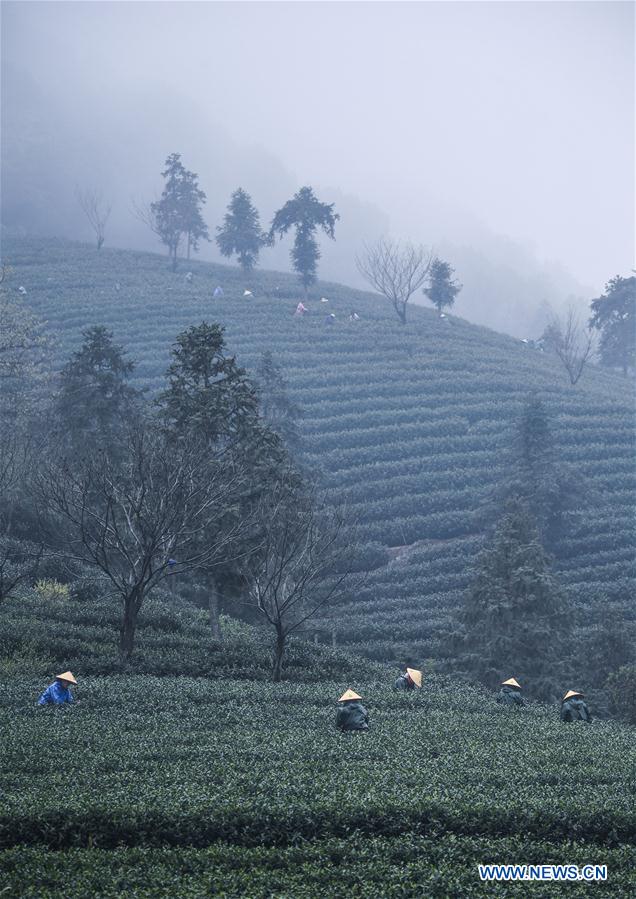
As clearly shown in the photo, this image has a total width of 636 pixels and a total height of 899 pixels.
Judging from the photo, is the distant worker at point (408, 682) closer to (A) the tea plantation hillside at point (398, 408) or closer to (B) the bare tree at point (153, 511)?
(B) the bare tree at point (153, 511)

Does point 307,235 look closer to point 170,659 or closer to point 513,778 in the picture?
point 170,659

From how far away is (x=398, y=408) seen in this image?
65.9m

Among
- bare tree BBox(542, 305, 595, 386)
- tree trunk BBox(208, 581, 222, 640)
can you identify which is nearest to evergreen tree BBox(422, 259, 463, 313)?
bare tree BBox(542, 305, 595, 386)

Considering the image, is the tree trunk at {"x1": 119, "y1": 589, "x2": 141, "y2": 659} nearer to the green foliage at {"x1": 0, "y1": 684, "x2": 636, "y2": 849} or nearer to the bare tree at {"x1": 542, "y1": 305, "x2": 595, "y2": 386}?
the green foliage at {"x1": 0, "y1": 684, "x2": 636, "y2": 849}

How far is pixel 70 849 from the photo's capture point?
12164mm

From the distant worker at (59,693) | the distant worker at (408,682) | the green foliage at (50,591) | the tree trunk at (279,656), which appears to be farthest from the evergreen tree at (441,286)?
the distant worker at (59,693)

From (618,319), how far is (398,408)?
33051 millimetres

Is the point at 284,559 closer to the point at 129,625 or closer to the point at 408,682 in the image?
the point at 129,625

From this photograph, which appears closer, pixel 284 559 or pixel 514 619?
pixel 284 559

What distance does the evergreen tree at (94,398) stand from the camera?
1714 inches

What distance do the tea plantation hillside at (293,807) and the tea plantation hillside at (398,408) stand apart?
639 inches

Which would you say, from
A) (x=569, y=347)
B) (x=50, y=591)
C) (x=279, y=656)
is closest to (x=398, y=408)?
(x=569, y=347)

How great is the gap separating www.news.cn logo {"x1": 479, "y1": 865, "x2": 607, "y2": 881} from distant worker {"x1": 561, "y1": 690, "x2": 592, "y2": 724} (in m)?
10.5

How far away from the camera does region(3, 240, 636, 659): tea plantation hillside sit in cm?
4400
